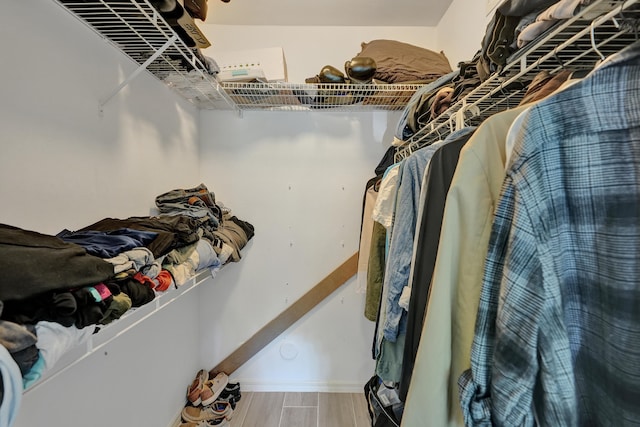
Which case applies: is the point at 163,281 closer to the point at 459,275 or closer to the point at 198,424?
the point at 459,275

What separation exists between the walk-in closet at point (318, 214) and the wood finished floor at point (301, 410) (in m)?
0.02

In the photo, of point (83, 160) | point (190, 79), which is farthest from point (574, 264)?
point (190, 79)

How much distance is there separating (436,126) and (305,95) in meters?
0.83

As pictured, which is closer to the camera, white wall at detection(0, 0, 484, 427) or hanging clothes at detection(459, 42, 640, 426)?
hanging clothes at detection(459, 42, 640, 426)

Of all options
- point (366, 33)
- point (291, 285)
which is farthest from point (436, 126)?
point (291, 285)

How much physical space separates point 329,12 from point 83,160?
5.01 ft

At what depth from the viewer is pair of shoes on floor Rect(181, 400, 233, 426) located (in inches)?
67.2

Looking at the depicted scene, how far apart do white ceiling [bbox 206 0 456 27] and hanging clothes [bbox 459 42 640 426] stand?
1.67 meters

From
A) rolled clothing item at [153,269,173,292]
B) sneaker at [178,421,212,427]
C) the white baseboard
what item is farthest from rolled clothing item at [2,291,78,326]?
the white baseboard

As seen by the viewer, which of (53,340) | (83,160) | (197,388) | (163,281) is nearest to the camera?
(53,340)

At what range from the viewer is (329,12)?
1.85m

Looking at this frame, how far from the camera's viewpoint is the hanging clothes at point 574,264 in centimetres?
41

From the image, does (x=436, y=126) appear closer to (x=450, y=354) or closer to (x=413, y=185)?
(x=413, y=185)

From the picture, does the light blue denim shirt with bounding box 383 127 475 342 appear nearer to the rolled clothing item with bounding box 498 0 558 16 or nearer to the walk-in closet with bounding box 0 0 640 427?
the walk-in closet with bounding box 0 0 640 427
